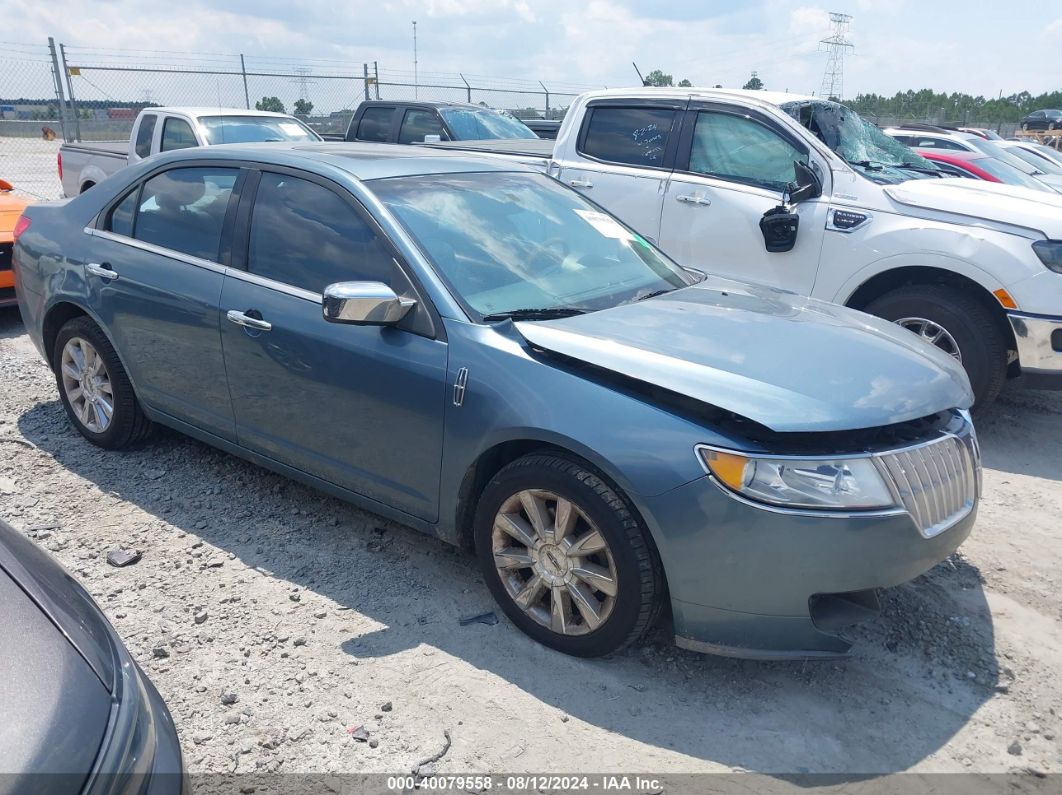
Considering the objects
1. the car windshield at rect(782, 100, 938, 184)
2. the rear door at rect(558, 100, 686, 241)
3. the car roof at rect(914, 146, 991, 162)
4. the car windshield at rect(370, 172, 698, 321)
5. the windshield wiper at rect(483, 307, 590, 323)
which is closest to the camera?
the windshield wiper at rect(483, 307, 590, 323)

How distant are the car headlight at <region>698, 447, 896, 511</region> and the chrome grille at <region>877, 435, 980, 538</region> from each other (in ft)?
0.38

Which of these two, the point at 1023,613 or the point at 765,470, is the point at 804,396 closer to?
the point at 765,470

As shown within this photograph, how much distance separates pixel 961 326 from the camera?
5.14 meters

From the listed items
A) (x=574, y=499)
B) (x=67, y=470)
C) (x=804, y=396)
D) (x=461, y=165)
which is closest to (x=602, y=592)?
(x=574, y=499)

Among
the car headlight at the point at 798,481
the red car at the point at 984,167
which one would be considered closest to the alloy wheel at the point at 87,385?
the car headlight at the point at 798,481

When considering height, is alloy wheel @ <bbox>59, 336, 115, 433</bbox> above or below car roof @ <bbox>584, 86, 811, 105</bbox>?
below

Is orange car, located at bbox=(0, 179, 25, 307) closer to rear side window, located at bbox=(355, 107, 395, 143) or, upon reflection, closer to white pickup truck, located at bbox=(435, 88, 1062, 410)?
white pickup truck, located at bbox=(435, 88, 1062, 410)

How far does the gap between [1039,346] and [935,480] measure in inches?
108

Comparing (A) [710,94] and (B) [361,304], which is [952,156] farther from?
(B) [361,304]

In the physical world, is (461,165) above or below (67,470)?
above

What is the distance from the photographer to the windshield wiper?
10.5ft

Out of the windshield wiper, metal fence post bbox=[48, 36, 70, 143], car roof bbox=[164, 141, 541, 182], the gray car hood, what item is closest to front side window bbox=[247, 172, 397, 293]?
car roof bbox=[164, 141, 541, 182]

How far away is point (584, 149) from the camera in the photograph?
677cm

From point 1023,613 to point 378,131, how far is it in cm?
1037
